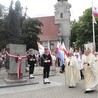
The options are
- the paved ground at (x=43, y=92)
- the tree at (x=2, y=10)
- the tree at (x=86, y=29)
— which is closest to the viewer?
the paved ground at (x=43, y=92)

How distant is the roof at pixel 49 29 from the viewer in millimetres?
70750

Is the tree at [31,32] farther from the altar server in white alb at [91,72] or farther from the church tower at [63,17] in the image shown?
the church tower at [63,17]

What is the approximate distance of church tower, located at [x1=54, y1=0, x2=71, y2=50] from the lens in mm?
71750

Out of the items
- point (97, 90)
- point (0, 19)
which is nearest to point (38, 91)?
point (97, 90)

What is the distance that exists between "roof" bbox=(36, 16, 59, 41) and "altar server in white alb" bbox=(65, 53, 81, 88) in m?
56.4

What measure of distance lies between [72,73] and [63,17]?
59610mm

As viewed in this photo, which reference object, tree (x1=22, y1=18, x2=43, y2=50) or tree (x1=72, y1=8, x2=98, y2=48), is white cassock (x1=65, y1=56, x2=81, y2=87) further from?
tree (x1=72, y1=8, x2=98, y2=48)

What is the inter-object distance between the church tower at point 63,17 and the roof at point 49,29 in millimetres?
1026

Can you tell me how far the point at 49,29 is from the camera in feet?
234

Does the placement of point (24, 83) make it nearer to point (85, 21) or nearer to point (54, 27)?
point (85, 21)

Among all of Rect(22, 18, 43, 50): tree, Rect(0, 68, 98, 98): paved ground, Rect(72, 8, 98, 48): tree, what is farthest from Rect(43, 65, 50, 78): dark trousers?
Rect(72, 8, 98, 48): tree

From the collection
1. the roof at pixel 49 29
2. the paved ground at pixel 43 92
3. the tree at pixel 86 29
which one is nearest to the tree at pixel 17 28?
A: the paved ground at pixel 43 92

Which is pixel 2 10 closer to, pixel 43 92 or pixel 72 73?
pixel 72 73

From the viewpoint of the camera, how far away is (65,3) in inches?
2830
